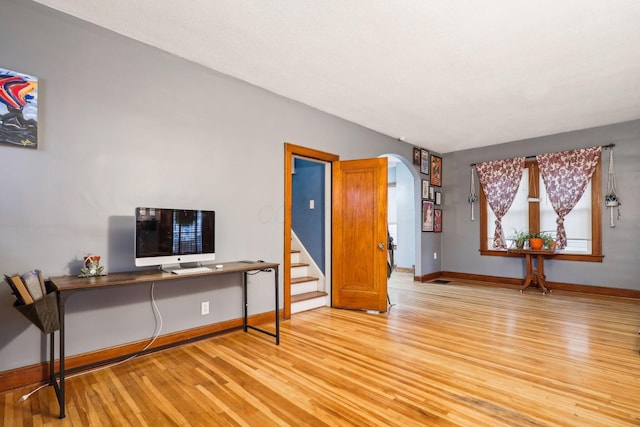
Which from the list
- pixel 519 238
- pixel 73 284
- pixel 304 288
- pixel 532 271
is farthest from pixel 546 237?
pixel 73 284

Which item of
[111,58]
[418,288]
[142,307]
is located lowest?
[418,288]

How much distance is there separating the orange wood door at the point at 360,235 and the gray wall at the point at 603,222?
11.1ft

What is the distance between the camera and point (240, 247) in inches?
137

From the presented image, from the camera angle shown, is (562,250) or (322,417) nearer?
(322,417)

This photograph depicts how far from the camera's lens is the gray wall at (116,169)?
227 cm

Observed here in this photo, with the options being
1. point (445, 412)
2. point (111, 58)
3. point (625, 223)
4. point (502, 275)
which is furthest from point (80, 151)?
point (625, 223)

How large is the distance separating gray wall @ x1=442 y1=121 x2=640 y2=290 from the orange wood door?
3372 millimetres

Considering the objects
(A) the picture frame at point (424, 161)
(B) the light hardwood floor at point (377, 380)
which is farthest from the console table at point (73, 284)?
(A) the picture frame at point (424, 161)

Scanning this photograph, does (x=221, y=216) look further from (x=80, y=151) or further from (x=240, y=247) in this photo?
(x=80, y=151)

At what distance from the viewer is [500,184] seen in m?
6.23

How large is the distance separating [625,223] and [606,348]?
3.20 meters

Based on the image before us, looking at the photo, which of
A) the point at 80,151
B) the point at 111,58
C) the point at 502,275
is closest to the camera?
the point at 80,151

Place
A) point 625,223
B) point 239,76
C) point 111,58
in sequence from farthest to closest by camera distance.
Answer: point 625,223 → point 239,76 → point 111,58

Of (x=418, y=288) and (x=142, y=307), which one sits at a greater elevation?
(x=142, y=307)
